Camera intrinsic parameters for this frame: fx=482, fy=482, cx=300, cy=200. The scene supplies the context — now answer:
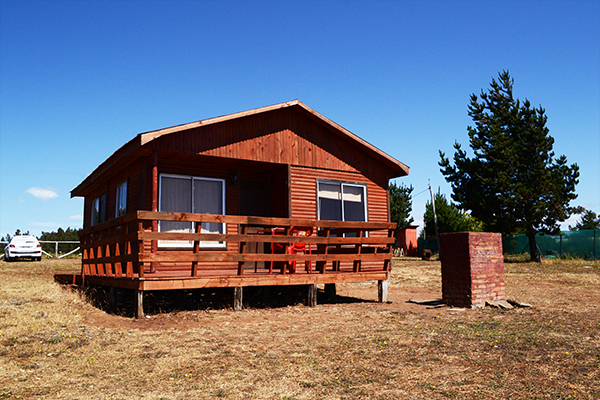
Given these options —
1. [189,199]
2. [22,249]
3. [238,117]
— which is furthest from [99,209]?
[22,249]

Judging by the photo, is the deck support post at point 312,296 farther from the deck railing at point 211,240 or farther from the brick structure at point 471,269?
the brick structure at point 471,269

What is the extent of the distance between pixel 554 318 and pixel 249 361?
19.6 feet

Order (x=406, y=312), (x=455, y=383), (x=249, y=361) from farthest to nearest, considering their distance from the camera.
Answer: (x=406, y=312) < (x=249, y=361) < (x=455, y=383)

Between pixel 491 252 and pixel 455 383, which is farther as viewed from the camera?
pixel 491 252

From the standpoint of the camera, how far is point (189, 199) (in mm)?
12906

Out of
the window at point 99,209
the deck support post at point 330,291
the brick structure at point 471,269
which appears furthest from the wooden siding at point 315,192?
the window at point 99,209

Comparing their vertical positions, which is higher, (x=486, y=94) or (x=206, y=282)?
(x=486, y=94)

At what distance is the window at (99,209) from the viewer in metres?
17.0

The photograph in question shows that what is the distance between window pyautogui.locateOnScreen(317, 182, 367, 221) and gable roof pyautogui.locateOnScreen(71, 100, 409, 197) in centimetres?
119

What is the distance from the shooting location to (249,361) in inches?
226

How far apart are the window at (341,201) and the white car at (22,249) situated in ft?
64.8

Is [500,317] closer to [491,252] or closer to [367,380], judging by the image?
[491,252]

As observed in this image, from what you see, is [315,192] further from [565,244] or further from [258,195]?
[565,244]

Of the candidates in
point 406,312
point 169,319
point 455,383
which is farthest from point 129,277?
point 455,383
